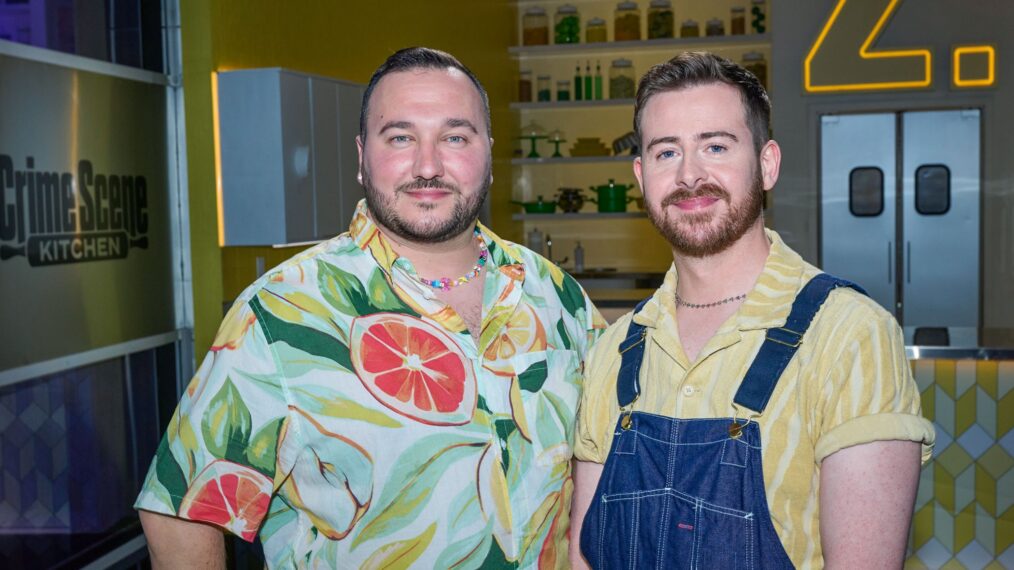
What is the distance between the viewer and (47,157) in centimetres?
317

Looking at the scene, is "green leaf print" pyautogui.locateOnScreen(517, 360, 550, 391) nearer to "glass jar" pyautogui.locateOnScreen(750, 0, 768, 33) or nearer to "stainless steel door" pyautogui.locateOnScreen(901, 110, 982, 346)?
"stainless steel door" pyautogui.locateOnScreen(901, 110, 982, 346)

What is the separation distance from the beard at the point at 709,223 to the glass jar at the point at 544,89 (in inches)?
237

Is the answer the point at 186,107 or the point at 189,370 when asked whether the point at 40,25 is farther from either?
the point at 189,370

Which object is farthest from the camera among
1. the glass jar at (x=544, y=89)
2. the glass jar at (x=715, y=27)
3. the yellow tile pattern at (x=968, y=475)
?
Answer: the glass jar at (x=544, y=89)

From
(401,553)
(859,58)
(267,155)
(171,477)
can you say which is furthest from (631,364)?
(859,58)

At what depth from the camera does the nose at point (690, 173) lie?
140cm

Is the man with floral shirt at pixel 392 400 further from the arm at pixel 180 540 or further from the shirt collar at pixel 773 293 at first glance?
the shirt collar at pixel 773 293

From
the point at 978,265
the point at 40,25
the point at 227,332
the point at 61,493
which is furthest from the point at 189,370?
the point at 978,265

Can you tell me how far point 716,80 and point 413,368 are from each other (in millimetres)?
601

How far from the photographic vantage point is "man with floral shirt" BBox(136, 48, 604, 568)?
145cm

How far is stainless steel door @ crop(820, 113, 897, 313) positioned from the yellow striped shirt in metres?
5.17

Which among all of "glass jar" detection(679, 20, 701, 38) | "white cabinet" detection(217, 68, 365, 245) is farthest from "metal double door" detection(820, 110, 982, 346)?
"white cabinet" detection(217, 68, 365, 245)

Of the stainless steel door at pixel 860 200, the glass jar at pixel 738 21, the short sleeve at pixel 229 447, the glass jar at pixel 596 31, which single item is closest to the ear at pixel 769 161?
the short sleeve at pixel 229 447

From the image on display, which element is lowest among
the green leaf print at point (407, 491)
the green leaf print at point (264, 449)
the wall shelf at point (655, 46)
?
the green leaf print at point (407, 491)
